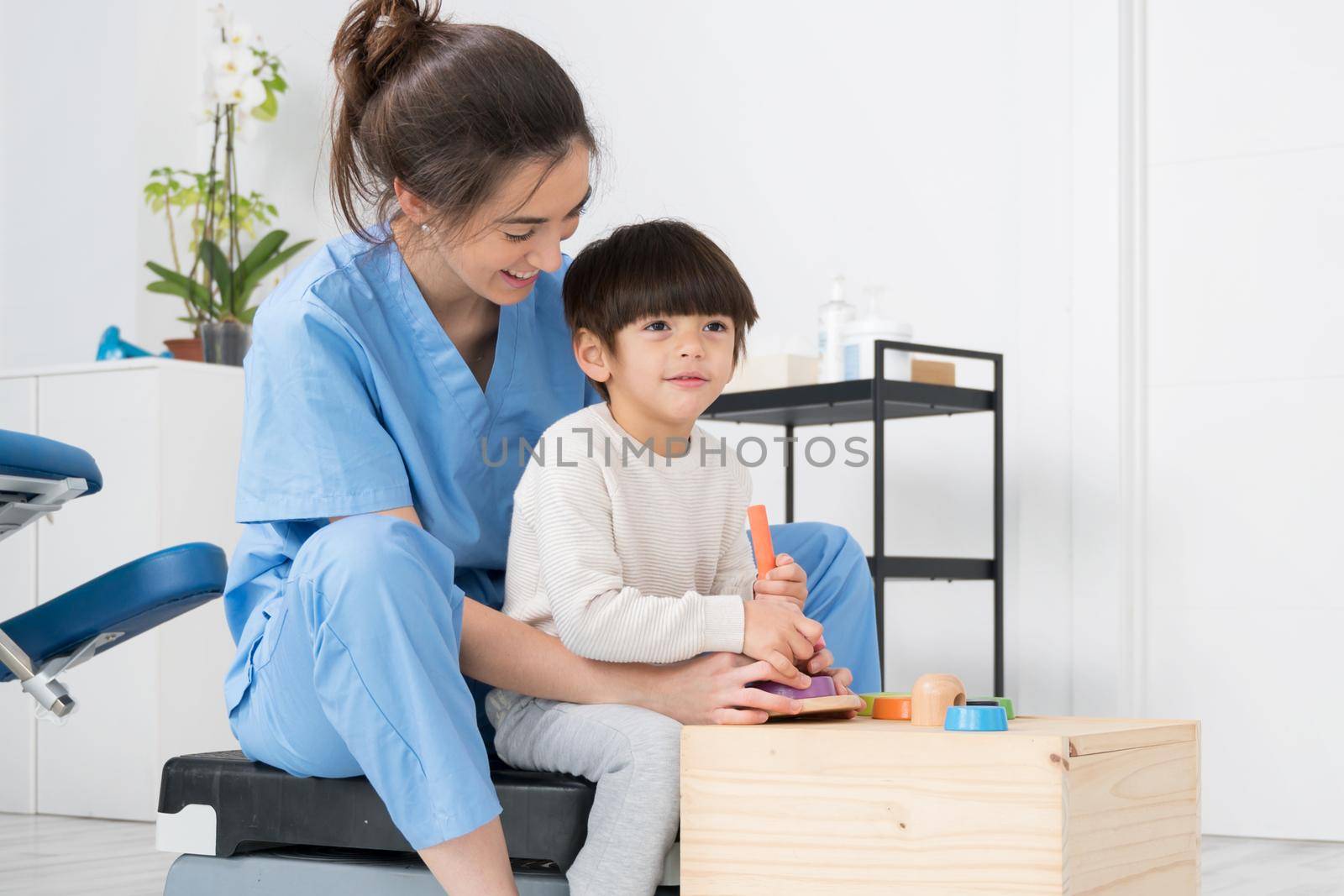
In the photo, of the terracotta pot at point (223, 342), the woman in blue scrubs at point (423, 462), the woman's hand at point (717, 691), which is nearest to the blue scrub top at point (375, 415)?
the woman in blue scrubs at point (423, 462)

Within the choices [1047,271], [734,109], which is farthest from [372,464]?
[734,109]

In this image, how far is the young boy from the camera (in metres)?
1.03

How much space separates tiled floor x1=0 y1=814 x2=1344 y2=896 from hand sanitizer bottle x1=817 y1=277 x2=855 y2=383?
2.81 ft

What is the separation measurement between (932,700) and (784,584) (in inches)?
7.1

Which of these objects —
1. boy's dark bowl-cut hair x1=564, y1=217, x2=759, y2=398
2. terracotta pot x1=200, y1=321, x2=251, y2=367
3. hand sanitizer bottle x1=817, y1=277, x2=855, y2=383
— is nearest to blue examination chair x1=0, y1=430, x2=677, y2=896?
boy's dark bowl-cut hair x1=564, y1=217, x2=759, y2=398

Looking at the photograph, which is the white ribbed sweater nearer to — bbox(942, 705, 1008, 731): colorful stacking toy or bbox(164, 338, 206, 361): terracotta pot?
bbox(942, 705, 1008, 731): colorful stacking toy

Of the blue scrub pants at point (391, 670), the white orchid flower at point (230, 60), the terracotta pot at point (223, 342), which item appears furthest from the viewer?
the white orchid flower at point (230, 60)

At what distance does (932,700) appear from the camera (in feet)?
3.26

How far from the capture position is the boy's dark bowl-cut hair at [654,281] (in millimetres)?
1234

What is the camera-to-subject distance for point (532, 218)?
1.19m

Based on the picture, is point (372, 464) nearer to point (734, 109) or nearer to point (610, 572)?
point (610, 572)

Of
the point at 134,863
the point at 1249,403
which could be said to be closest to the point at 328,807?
the point at 134,863

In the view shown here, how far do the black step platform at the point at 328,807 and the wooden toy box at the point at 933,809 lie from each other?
11 centimetres

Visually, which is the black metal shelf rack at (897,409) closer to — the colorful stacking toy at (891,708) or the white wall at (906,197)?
the white wall at (906,197)
